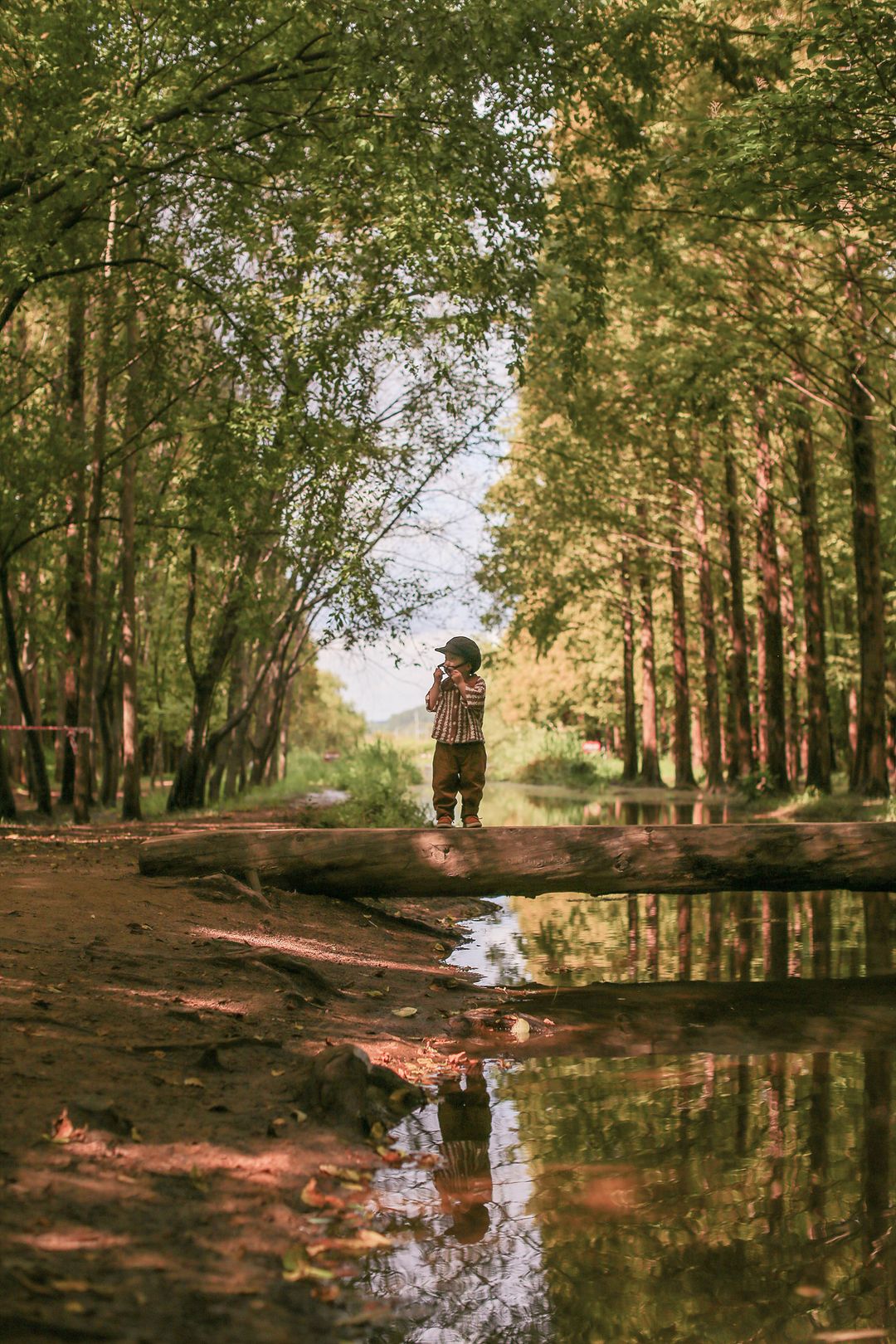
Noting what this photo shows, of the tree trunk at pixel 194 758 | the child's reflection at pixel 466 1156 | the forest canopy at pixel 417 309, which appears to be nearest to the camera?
the child's reflection at pixel 466 1156

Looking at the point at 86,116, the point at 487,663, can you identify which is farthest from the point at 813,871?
the point at 487,663

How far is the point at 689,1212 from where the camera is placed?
4.61 meters

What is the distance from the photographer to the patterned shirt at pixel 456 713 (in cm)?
1126

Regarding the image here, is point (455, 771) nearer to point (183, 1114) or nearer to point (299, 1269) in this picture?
point (183, 1114)

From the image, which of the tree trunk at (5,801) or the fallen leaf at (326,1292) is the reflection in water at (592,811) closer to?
the tree trunk at (5,801)

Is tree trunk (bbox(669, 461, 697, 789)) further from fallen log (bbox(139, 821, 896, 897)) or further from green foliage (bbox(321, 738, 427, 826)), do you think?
fallen log (bbox(139, 821, 896, 897))

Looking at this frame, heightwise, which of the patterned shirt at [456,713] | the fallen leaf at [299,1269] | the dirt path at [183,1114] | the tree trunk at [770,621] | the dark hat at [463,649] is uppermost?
the tree trunk at [770,621]

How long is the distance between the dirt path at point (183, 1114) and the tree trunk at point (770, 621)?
758 inches

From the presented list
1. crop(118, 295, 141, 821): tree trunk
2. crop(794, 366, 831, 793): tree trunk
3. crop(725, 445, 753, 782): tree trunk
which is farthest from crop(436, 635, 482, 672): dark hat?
crop(725, 445, 753, 782): tree trunk

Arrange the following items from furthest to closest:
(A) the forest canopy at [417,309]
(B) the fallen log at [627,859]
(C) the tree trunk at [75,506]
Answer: (C) the tree trunk at [75,506], (A) the forest canopy at [417,309], (B) the fallen log at [627,859]

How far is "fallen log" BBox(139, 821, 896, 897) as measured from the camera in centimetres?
939

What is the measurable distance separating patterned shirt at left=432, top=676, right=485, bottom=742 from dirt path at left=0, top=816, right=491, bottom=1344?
2.46 metres

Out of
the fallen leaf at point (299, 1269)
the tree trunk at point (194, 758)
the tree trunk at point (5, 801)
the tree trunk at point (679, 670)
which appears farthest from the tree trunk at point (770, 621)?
the fallen leaf at point (299, 1269)

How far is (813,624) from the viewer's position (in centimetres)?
2577
